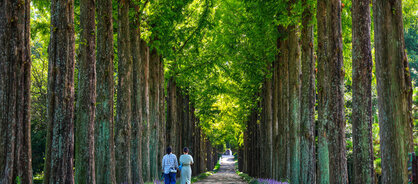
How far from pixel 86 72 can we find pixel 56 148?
105 inches

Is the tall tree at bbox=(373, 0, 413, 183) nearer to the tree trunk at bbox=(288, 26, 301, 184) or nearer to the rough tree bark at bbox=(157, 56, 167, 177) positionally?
the tree trunk at bbox=(288, 26, 301, 184)

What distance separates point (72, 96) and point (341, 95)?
6.42m

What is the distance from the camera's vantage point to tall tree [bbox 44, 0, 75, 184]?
911 centimetres

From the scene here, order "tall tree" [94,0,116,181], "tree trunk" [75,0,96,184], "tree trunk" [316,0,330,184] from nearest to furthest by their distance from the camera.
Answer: "tree trunk" [75,0,96,184]
"tree trunk" [316,0,330,184]
"tall tree" [94,0,116,181]

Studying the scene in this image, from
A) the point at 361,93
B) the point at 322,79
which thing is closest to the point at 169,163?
the point at 322,79

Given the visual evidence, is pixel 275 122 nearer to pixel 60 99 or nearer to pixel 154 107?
pixel 154 107

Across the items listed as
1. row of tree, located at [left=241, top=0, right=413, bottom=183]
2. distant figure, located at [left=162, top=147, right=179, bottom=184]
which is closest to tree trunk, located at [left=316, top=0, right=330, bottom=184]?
row of tree, located at [left=241, top=0, right=413, bottom=183]

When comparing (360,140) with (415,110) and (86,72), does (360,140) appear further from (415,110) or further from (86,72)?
(415,110)

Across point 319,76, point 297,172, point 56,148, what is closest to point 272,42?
point 297,172

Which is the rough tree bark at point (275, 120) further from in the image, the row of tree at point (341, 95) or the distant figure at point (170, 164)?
the distant figure at point (170, 164)

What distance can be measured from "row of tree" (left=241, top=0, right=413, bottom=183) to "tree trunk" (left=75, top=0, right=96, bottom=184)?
6.07 metres

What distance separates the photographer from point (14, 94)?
8391mm

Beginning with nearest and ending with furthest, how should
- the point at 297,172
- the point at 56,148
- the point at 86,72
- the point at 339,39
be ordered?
the point at 56,148, the point at 339,39, the point at 86,72, the point at 297,172

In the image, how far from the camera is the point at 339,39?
1042 centimetres
